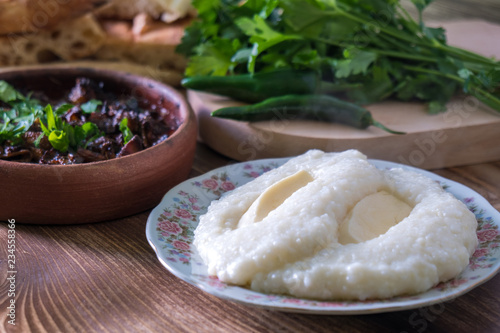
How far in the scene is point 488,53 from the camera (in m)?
3.59

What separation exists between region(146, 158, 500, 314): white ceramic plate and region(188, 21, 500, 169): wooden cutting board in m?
0.31

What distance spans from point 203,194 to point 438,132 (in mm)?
1259

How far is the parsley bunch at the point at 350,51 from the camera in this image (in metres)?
2.89

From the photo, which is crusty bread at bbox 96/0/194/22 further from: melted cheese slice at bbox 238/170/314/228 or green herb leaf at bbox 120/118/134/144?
melted cheese slice at bbox 238/170/314/228

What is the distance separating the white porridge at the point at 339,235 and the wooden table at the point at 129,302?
0.16m

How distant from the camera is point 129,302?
1.78m

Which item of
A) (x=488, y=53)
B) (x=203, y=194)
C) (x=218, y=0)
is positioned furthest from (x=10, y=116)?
(x=488, y=53)

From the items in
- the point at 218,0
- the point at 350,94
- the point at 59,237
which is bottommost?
the point at 59,237

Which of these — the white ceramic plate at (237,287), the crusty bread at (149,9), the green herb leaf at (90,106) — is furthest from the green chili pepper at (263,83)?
the crusty bread at (149,9)

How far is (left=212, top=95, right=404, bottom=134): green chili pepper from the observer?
9.09 feet

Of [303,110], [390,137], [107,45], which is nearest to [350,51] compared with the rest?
[303,110]

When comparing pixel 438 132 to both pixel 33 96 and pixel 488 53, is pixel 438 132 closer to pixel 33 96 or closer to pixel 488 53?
pixel 488 53

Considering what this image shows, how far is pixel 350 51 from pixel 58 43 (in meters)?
1.87

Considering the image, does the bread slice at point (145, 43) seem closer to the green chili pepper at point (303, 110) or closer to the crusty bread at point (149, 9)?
the crusty bread at point (149, 9)
